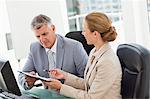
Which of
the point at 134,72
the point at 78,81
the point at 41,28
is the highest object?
the point at 41,28

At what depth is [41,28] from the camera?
2.12 metres

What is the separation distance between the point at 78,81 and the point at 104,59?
0.39 m

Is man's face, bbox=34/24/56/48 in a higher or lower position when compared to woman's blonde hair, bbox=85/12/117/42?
lower

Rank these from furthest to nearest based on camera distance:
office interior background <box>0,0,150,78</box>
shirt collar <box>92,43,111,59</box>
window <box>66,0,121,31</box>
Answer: office interior background <box>0,0,150,78</box>
window <box>66,0,121,31</box>
shirt collar <box>92,43,111,59</box>

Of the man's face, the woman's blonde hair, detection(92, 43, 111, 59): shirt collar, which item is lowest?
detection(92, 43, 111, 59): shirt collar

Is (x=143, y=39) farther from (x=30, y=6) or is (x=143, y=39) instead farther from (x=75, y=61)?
(x=30, y=6)

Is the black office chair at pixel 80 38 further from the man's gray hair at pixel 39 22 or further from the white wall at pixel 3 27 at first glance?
the white wall at pixel 3 27

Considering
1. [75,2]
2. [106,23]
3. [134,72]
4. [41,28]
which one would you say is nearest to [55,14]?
[75,2]

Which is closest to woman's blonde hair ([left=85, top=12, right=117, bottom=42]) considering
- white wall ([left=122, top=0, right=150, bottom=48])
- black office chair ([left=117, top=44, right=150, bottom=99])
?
black office chair ([left=117, top=44, right=150, bottom=99])

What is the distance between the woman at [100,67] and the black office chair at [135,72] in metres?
0.05

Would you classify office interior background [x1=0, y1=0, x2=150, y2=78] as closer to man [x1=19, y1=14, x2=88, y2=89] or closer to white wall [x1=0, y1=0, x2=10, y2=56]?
white wall [x1=0, y1=0, x2=10, y2=56]

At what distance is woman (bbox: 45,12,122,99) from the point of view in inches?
63.6

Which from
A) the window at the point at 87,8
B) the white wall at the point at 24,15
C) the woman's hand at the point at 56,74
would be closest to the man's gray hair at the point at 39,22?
the woman's hand at the point at 56,74

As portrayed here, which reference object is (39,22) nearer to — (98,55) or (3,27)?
(98,55)
